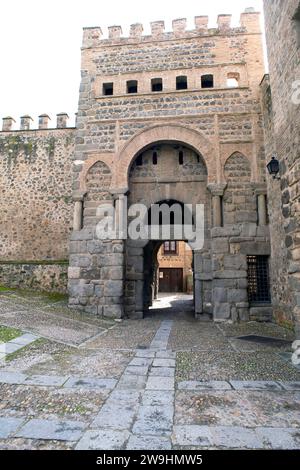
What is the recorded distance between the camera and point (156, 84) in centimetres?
1088

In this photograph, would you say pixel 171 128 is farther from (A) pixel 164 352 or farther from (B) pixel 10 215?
(B) pixel 10 215

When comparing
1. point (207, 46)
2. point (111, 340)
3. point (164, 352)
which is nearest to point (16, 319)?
point (111, 340)

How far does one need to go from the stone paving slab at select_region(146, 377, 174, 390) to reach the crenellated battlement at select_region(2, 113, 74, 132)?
16083 mm

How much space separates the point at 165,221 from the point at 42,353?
6.22 metres

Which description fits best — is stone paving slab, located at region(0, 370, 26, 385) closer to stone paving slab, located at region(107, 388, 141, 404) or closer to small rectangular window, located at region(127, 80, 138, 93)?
stone paving slab, located at region(107, 388, 141, 404)

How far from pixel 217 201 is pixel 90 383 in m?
6.82

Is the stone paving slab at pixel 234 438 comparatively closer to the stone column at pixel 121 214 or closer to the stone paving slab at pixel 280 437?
the stone paving slab at pixel 280 437

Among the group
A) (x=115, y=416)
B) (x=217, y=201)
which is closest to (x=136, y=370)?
(x=115, y=416)

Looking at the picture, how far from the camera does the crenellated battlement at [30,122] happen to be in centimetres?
1734

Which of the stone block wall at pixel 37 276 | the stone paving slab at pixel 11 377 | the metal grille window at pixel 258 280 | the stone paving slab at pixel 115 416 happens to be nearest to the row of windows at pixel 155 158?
the metal grille window at pixel 258 280

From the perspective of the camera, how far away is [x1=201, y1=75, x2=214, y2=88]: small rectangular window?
10.3 meters

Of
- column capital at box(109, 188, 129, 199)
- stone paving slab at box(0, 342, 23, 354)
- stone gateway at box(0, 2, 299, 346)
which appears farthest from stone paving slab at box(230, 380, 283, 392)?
column capital at box(109, 188, 129, 199)

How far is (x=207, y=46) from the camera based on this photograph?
10312mm

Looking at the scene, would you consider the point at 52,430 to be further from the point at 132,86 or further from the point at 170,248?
A: the point at 170,248
